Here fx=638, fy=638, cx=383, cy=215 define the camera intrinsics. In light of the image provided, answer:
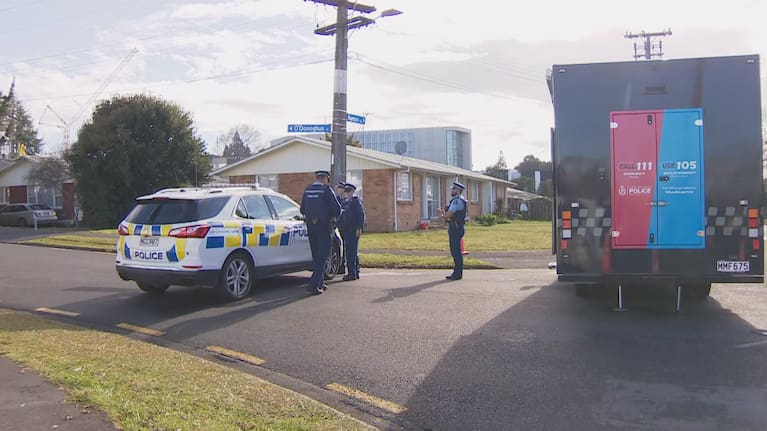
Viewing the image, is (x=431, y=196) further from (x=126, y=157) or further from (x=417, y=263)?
(x=417, y=263)

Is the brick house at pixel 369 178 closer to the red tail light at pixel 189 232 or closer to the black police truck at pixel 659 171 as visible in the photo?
the red tail light at pixel 189 232

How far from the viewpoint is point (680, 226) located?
7.56 meters

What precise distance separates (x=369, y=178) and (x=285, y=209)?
697 inches

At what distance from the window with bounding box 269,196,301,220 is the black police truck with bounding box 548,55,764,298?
458 cm

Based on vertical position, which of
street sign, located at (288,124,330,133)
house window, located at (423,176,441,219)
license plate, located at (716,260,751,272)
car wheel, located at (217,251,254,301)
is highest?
street sign, located at (288,124,330,133)

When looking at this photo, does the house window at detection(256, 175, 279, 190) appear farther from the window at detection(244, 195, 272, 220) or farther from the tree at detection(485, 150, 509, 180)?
the tree at detection(485, 150, 509, 180)

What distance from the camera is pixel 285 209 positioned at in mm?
10609

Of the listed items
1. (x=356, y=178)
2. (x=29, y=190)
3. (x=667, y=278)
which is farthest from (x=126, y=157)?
(x=667, y=278)

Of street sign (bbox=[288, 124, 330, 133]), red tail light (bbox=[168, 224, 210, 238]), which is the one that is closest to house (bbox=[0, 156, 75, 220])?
street sign (bbox=[288, 124, 330, 133])

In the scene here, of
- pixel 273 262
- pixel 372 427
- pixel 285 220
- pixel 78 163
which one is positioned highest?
pixel 78 163

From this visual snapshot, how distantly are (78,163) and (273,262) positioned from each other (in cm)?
2727

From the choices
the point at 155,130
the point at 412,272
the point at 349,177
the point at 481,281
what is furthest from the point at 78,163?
the point at 481,281

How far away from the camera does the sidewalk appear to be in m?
4.10

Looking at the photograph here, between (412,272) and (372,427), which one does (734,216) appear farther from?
(412,272)
